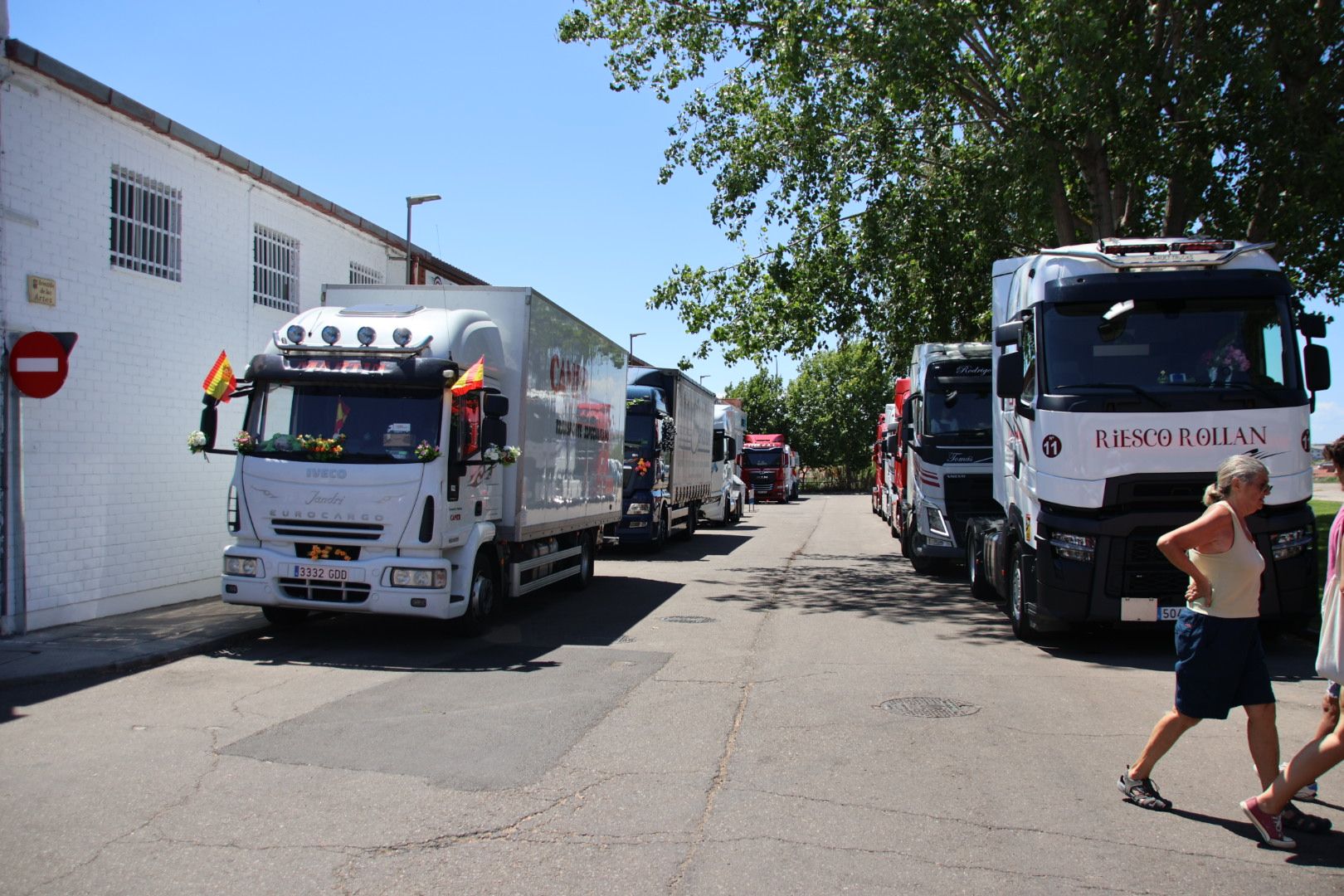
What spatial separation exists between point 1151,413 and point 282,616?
8.62m

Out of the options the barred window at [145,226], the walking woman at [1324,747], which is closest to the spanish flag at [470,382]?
the barred window at [145,226]

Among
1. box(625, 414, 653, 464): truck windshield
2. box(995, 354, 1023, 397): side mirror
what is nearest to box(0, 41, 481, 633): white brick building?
box(625, 414, 653, 464): truck windshield

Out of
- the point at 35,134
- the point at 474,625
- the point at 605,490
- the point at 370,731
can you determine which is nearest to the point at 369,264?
the point at 605,490

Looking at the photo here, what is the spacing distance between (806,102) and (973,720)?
517 inches

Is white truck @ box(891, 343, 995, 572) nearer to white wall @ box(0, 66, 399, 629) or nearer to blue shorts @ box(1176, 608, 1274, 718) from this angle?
white wall @ box(0, 66, 399, 629)

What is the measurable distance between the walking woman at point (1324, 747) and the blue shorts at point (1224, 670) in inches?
11.4

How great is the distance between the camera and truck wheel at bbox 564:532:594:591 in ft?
49.7

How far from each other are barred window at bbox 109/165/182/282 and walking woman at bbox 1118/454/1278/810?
1086 cm

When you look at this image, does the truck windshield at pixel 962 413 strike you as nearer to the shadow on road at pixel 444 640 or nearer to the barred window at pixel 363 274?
the shadow on road at pixel 444 640

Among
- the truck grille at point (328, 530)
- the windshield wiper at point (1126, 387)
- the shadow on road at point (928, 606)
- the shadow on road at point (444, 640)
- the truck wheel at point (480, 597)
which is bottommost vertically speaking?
the shadow on road at point (928, 606)

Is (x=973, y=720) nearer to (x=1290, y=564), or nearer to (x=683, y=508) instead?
(x=1290, y=564)

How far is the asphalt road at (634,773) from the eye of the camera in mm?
4445

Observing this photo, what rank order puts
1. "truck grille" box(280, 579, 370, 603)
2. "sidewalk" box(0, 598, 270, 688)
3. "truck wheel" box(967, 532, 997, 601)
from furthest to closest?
Result: "truck wheel" box(967, 532, 997, 601), "truck grille" box(280, 579, 370, 603), "sidewalk" box(0, 598, 270, 688)

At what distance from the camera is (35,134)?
33.6ft
